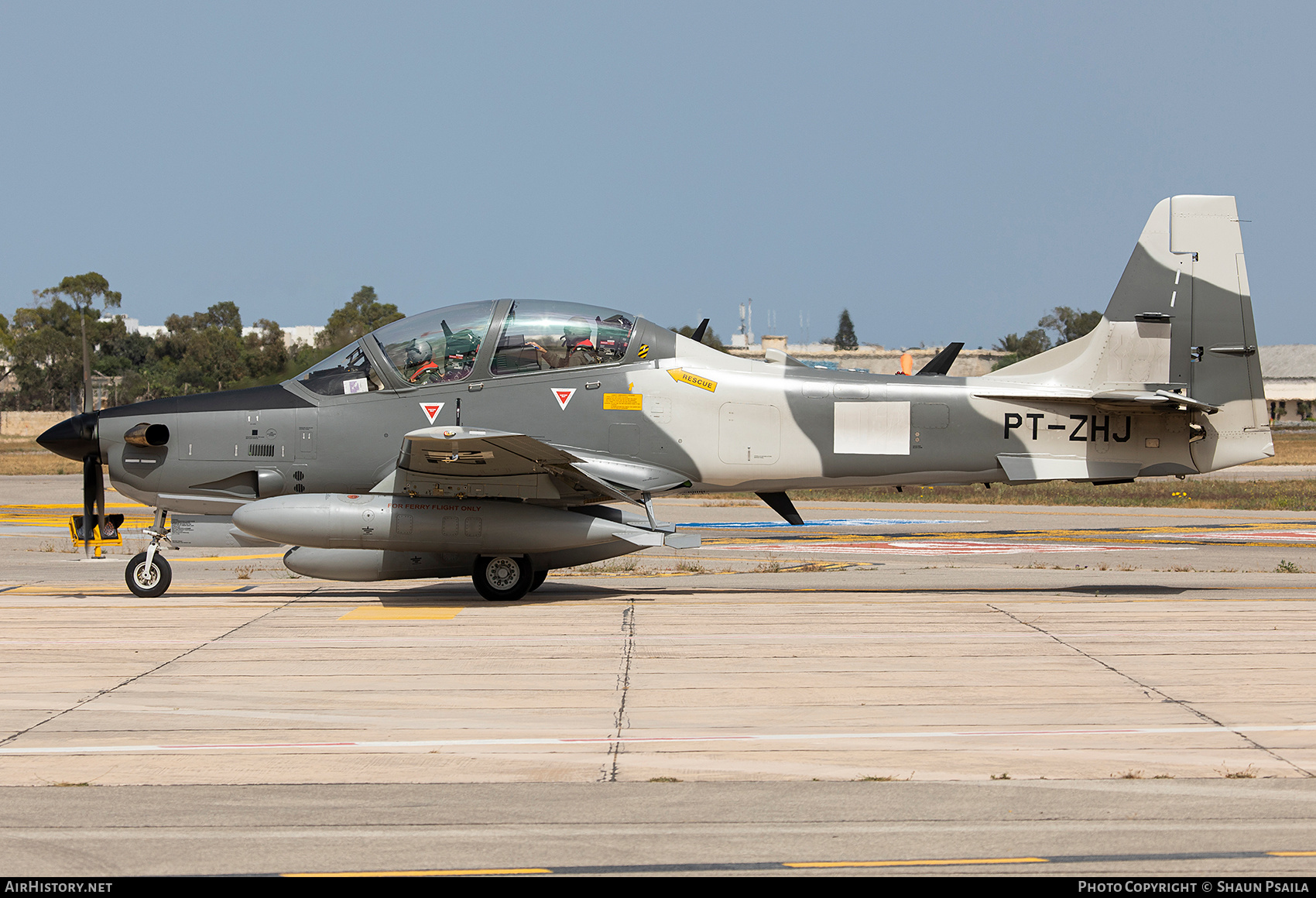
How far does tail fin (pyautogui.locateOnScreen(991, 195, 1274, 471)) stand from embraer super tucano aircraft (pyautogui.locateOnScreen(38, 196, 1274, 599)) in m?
0.02

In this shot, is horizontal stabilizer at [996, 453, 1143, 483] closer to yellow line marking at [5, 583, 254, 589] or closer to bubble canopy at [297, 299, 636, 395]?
bubble canopy at [297, 299, 636, 395]

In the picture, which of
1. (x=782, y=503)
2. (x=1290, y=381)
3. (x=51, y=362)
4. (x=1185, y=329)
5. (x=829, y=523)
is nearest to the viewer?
(x=1185, y=329)

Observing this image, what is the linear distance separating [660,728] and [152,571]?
24.0ft

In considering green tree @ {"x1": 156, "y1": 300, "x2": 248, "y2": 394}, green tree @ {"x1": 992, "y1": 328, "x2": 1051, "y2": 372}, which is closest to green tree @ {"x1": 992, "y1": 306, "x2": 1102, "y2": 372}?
green tree @ {"x1": 992, "y1": 328, "x2": 1051, "y2": 372}

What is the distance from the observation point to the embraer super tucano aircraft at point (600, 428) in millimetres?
11117

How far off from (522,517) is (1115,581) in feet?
24.3

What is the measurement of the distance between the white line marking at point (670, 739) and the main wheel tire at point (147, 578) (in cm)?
575

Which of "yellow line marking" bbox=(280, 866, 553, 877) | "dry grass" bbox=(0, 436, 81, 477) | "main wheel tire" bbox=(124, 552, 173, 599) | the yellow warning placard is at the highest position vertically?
the yellow warning placard

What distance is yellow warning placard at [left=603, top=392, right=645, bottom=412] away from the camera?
11.5 metres

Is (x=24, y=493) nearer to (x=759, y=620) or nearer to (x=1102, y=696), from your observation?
(x=759, y=620)

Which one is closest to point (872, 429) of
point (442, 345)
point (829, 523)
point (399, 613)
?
point (442, 345)

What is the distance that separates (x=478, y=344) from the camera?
37.1 feet

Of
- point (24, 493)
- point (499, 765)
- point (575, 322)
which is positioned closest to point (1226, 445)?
point (575, 322)

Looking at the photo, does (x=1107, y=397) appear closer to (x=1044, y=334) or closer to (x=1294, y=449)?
(x=1294, y=449)
